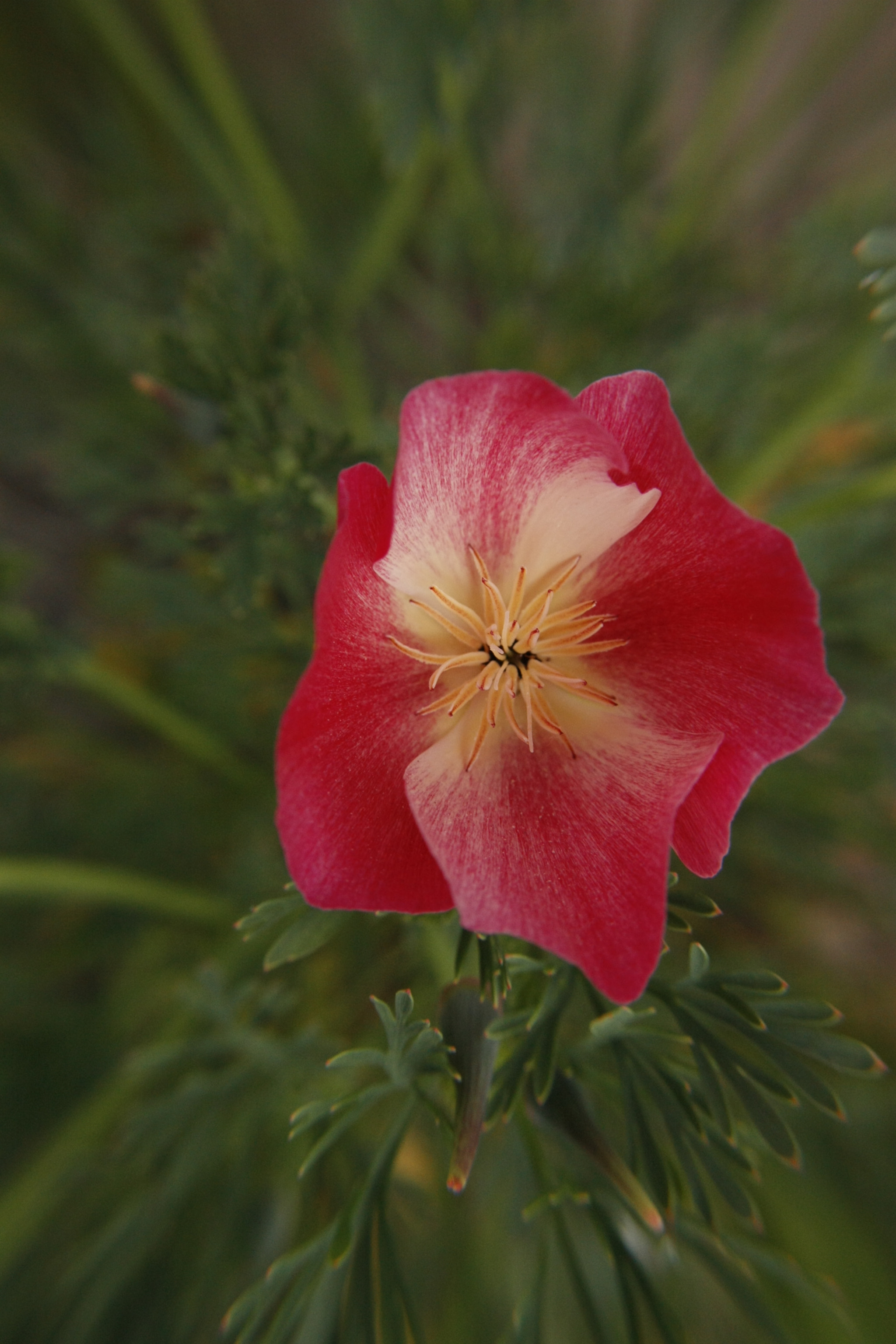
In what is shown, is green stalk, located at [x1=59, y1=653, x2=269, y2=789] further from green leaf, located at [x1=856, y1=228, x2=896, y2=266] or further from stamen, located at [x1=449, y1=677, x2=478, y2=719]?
green leaf, located at [x1=856, y1=228, x2=896, y2=266]

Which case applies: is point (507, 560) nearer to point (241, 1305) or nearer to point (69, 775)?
point (241, 1305)

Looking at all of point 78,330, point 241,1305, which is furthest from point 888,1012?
point 78,330

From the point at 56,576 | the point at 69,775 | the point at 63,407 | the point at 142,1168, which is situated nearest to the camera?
the point at 142,1168

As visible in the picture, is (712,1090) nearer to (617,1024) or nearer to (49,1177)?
(617,1024)

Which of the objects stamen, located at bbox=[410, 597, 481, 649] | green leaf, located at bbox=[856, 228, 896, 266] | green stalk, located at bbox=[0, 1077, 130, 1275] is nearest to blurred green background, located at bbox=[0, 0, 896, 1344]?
green stalk, located at bbox=[0, 1077, 130, 1275]

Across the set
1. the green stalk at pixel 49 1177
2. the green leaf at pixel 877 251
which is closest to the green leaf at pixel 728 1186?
the green leaf at pixel 877 251

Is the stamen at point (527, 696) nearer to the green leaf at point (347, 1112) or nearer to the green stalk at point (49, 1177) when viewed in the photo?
the green leaf at point (347, 1112)
